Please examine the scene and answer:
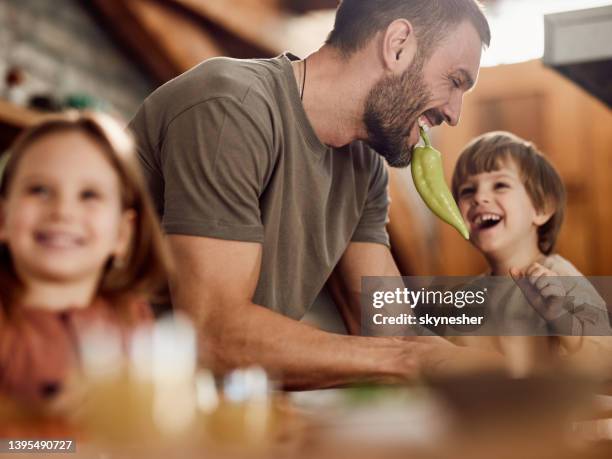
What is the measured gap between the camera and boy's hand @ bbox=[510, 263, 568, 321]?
109 centimetres

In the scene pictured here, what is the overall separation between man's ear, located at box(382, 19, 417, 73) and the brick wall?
368 millimetres

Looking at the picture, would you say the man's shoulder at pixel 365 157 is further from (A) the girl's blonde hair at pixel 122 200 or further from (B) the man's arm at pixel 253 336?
(A) the girl's blonde hair at pixel 122 200

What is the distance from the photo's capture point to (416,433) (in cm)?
74

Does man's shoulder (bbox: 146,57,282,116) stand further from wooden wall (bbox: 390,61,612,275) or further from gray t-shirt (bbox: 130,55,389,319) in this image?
wooden wall (bbox: 390,61,612,275)

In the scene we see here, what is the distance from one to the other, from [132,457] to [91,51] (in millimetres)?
798

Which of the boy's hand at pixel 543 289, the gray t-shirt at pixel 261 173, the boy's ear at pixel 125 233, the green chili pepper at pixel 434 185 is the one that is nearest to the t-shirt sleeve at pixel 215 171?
the gray t-shirt at pixel 261 173

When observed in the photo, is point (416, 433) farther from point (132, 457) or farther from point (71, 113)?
point (71, 113)

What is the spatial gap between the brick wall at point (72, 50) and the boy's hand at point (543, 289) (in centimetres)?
60

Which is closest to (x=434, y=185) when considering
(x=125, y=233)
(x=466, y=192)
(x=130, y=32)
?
(x=466, y=192)

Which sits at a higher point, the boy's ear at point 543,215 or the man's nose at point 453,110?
the man's nose at point 453,110


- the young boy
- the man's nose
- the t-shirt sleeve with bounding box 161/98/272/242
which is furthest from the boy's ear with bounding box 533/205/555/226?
the t-shirt sleeve with bounding box 161/98/272/242

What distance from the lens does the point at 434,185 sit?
1111 millimetres

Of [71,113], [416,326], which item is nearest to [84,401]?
[71,113]

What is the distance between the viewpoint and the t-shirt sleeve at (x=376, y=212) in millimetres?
1130
